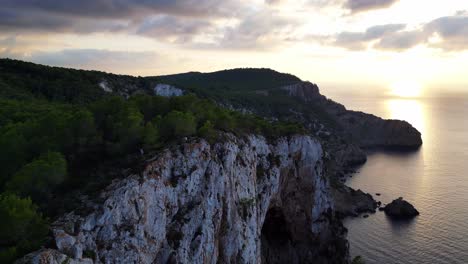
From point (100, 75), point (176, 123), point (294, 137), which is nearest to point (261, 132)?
point (294, 137)

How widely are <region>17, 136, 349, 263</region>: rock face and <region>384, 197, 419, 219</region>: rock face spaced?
32.8 meters

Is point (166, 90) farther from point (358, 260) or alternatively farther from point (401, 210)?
point (358, 260)

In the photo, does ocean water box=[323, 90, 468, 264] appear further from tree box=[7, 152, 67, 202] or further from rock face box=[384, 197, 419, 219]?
tree box=[7, 152, 67, 202]

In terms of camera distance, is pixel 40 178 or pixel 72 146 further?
pixel 72 146

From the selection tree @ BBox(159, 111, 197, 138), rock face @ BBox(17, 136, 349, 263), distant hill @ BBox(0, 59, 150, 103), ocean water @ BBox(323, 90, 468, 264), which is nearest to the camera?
rock face @ BBox(17, 136, 349, 263)

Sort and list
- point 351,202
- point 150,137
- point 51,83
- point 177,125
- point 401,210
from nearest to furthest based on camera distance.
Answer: point 150,137 → point 177,125 → point 401,210 → point 51,83 → point 351,202

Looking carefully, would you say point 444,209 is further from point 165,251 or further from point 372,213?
point 165,251

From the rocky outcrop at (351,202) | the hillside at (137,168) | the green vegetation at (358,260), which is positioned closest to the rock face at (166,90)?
the hillside at (137,168)

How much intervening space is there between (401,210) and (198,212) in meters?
66.3

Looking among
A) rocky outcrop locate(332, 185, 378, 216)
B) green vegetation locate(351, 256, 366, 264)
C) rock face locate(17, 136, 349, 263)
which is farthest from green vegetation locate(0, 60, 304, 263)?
rocky outcrop locate(332, 185, 378, 216)

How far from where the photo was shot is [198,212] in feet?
109

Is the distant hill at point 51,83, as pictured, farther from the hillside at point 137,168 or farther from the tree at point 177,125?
the tree at point 177,125

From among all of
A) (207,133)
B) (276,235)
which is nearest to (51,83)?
(276,235)

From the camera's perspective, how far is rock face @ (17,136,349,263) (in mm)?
25250
